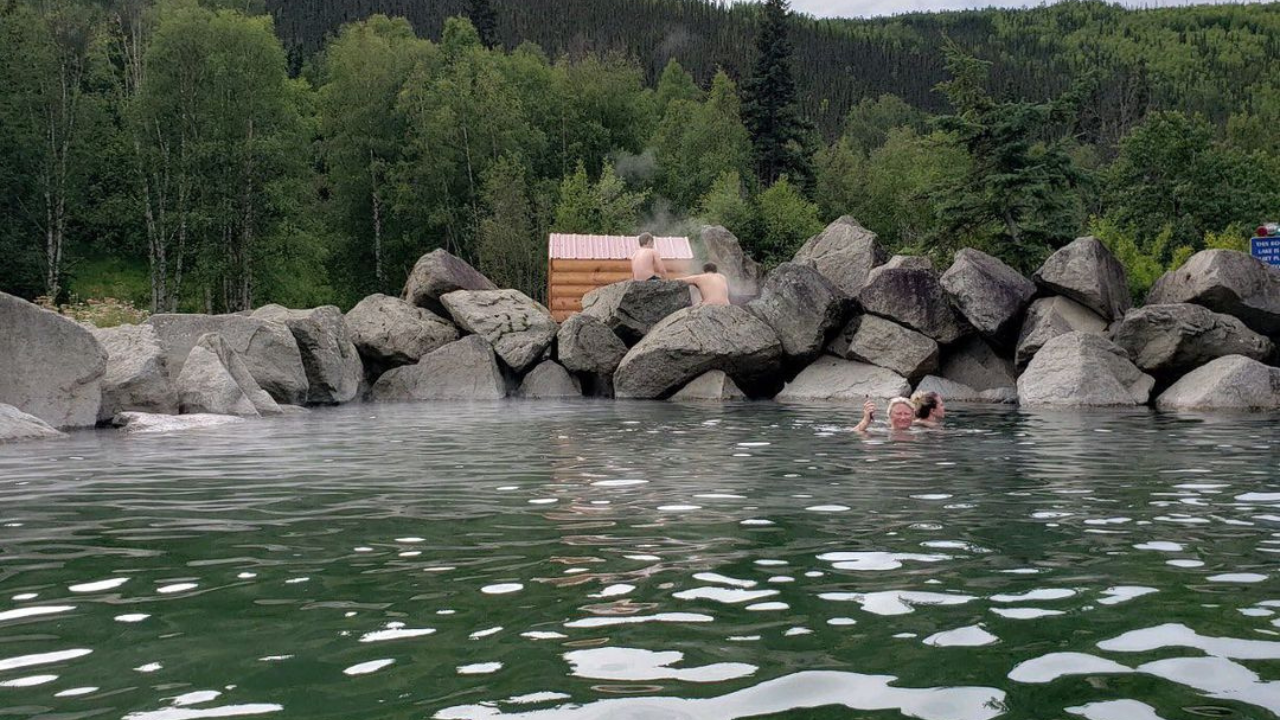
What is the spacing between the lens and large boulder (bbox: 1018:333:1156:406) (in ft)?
62.2

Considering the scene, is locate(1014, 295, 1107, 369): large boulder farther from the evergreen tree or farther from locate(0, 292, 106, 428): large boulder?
locate(0, 292, 106, 428): large boulder

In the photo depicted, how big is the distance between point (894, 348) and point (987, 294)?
83.7 inches

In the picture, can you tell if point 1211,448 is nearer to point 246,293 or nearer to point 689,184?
point 246,293

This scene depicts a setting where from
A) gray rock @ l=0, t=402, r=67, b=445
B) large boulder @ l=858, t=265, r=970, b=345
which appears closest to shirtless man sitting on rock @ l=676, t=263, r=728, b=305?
large boulder @ l=858, t=265, r=970, b=345

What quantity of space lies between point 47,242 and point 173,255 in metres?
4.54

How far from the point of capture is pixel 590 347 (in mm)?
24266

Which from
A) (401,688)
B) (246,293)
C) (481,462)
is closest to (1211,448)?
(481,462)

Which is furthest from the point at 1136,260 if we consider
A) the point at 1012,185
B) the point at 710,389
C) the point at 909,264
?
the point at 710,389

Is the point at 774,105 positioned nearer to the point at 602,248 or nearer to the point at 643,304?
the point at 602,248

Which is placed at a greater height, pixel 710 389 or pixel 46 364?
pixel 46 364

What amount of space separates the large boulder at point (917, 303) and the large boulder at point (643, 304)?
4397 mm

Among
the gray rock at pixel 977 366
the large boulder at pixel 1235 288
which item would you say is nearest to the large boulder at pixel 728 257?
the gray rock at pixel 977 366

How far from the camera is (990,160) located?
28125 mm

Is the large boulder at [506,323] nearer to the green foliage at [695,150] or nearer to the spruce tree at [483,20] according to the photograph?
the green foliage at [695,150]
